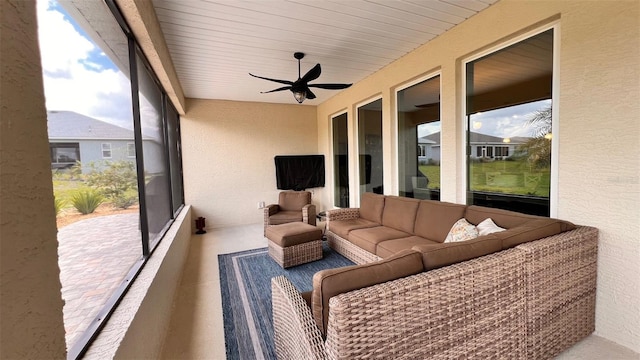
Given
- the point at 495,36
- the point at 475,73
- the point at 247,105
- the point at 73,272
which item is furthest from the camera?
the point at 247,105

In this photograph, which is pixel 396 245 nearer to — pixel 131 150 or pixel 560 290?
pixel 560 290

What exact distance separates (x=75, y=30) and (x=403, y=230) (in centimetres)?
320

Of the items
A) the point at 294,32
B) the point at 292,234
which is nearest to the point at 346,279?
the point at 292,234

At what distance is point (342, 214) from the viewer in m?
3.90

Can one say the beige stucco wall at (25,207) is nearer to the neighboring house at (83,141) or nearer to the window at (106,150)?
the neighboring house at (83,141)

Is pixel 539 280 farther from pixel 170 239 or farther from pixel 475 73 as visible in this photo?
pixel 170 239

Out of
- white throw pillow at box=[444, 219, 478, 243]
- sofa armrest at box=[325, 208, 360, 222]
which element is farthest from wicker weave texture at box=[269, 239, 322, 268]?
white throw pillow at box=[444, 219, 478, 243]

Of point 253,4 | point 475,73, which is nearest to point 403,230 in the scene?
point 475,73

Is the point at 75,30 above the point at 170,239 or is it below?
above

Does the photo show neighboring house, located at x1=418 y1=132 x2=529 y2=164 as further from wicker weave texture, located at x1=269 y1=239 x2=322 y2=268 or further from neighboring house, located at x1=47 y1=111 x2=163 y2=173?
neighboring house, located at x1=47 y1=111 x2=163 y2=173

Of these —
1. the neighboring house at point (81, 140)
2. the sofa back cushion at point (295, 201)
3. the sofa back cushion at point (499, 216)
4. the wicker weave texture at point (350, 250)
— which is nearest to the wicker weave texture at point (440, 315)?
the sofa back cushion at point (499, 216)

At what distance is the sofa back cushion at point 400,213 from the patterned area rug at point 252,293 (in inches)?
30.3

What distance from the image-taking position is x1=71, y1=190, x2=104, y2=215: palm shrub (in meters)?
1.09

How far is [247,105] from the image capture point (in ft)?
18.6
